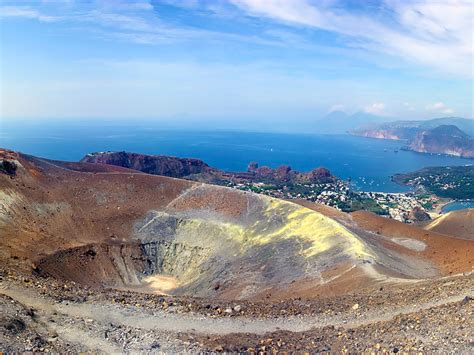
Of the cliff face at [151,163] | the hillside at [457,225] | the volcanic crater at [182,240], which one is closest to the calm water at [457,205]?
the hillside at [457,225]

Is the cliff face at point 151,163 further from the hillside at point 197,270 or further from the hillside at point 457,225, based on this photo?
the hillside at point 457,225

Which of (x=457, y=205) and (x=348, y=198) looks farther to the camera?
(x=457, y=205)

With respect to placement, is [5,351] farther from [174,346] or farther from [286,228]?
[286,228]

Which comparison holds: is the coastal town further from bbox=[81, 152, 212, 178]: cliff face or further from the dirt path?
the dirt path

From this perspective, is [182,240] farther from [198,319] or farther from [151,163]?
[151,163]

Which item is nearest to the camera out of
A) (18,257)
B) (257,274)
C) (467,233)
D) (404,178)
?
(18,257)

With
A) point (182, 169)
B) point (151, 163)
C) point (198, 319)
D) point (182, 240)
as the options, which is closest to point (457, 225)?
point (182, 240)

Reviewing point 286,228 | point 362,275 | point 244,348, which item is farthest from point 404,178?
point 244,348
